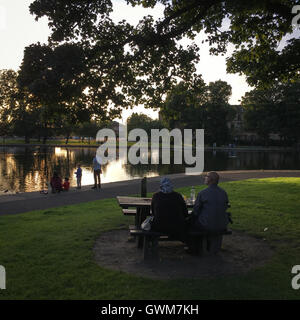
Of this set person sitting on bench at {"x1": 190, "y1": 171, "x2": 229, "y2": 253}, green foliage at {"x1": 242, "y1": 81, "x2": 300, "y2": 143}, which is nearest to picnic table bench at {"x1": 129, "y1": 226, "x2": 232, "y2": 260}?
person sitting on bench at {"x1": 190, "y1": 171, "x2": 229, "y2": 253}

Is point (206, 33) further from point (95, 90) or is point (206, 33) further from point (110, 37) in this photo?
point (95, 90)

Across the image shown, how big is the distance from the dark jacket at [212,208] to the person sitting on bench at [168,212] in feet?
1.24

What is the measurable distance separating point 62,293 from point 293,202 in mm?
9332

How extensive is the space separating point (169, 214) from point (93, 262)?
5.34 feet

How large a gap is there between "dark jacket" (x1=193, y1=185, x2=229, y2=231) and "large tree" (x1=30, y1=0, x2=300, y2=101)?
3.84m

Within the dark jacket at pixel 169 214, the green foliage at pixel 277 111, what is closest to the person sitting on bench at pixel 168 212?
the dark jacket at pixel 169 214

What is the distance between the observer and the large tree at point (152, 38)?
326 inches

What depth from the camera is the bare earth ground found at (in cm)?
547

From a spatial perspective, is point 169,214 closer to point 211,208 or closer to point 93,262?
point 211,208

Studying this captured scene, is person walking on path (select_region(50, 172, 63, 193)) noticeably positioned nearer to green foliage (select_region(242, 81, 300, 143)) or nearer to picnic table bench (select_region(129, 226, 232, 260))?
picnic table bench (select_region(129, 226, 232, 260))

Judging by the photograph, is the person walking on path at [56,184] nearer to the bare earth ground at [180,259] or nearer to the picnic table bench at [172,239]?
the bare earth ground at [180,259]

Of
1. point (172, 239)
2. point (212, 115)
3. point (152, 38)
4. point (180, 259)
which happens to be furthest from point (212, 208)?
point (212, 115)

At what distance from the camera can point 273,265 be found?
5.76 m

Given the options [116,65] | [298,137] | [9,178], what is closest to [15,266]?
[116,65]
